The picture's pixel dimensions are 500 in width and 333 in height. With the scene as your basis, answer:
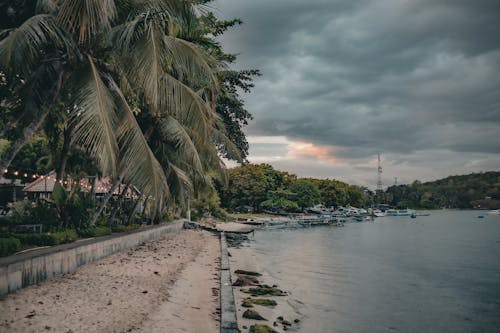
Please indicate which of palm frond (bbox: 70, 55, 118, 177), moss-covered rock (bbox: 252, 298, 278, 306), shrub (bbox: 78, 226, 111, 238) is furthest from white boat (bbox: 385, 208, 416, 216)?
palm frond (bbox: 70, 55, 118, 177)

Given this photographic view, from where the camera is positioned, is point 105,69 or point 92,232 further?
point 92,232

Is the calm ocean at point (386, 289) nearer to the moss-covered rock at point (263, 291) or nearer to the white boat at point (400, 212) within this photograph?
the moss-covered rock at point (263, 291)

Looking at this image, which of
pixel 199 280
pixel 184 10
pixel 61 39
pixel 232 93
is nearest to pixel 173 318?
pixel 199 280

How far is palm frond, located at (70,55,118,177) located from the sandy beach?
8.38 feet

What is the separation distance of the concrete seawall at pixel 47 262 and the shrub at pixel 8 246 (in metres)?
0.27

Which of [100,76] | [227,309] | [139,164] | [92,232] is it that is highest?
[100,76]

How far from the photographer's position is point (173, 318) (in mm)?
7348

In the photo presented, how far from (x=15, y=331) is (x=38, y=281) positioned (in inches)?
112

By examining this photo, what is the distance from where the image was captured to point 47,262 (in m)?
8.62

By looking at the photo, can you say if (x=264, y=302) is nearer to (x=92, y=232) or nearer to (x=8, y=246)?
(x=92, y=232)

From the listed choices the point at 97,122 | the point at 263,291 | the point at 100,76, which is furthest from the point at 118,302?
the point at 263,291

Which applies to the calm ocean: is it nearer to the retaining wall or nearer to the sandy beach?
the retaining wall

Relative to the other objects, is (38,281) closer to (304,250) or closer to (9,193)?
(304,250)

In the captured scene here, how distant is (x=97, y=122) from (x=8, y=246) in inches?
146
